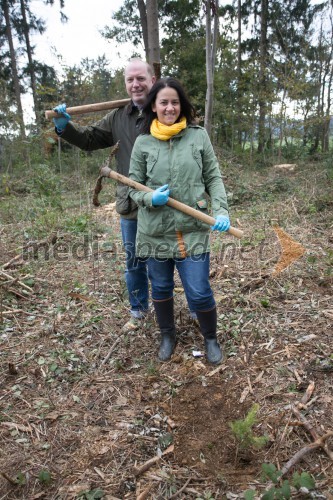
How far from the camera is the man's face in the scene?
2.67 metres

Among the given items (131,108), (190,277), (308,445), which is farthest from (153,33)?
(308,445)

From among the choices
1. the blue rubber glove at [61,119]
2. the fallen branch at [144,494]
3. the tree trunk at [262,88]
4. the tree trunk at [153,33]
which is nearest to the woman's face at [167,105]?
the blue rubber glove at [61,119]

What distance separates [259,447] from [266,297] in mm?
1717

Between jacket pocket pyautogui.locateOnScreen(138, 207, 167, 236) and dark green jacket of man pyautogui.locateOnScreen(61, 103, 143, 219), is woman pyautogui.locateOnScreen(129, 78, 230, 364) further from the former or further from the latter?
dark green jacket of man pyautogui.locateOnScreen(61, 103, 143, 219)

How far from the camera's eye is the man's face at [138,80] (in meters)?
2.67

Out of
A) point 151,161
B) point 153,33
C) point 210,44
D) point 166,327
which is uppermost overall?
point 153,33

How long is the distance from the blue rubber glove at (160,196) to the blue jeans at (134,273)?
69cm

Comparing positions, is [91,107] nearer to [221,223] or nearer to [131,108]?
[131,108]

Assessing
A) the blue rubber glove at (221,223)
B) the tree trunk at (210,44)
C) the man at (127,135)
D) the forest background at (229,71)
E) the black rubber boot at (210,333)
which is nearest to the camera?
the blue rubber glove at (221,223)

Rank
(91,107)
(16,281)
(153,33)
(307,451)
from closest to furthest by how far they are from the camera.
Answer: (307,451) < (91,107) < (16,281) < (153,33)

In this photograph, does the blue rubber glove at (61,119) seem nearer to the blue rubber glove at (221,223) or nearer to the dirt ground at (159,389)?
the blue rubber glove at (221,223)

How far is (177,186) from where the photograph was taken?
2404mm

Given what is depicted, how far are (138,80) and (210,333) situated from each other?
78.2 inches

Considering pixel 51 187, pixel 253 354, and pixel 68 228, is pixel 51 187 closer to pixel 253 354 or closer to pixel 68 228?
pixel 68 228
